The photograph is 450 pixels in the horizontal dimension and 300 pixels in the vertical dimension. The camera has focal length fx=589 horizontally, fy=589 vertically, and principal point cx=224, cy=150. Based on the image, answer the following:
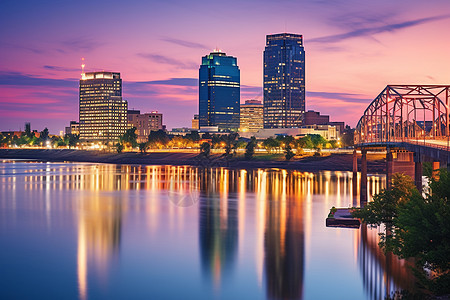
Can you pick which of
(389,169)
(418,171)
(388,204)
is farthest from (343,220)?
(388,204)

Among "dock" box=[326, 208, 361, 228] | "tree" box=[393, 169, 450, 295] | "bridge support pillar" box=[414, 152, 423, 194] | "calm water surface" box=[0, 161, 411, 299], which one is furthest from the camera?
"dock" box=[326, 208, 361, 228]

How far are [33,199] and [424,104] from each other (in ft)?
259

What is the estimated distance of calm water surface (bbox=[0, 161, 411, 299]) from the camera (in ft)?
156

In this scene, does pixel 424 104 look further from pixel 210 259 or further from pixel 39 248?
pixel 39 248

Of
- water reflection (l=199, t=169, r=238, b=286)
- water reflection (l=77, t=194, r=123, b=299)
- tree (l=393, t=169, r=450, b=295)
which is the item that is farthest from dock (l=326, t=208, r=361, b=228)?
tree (l=393, t=169, r=450, b=295)

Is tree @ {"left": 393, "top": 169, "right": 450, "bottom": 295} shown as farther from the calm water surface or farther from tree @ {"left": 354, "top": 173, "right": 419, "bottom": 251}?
tree @ {"left": 354, "top": 173, "right": 419, "bottom": 251}

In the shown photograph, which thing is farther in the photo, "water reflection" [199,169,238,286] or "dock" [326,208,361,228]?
"dock" [326,208,361,228]

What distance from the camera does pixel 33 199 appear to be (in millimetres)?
117938

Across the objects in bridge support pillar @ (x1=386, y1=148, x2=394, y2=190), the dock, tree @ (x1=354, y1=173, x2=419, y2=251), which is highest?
bridge support pillar @ (x1=386, y1=148, x2=394, y2=190)

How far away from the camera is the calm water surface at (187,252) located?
47.7m

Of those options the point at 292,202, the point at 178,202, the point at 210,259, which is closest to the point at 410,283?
the point at 210,259

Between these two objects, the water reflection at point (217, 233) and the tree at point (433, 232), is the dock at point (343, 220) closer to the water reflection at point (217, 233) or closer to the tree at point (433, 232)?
the water reflection at point (217, 233)

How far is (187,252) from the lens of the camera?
63.1 m

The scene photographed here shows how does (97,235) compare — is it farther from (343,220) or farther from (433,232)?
(433,232)
